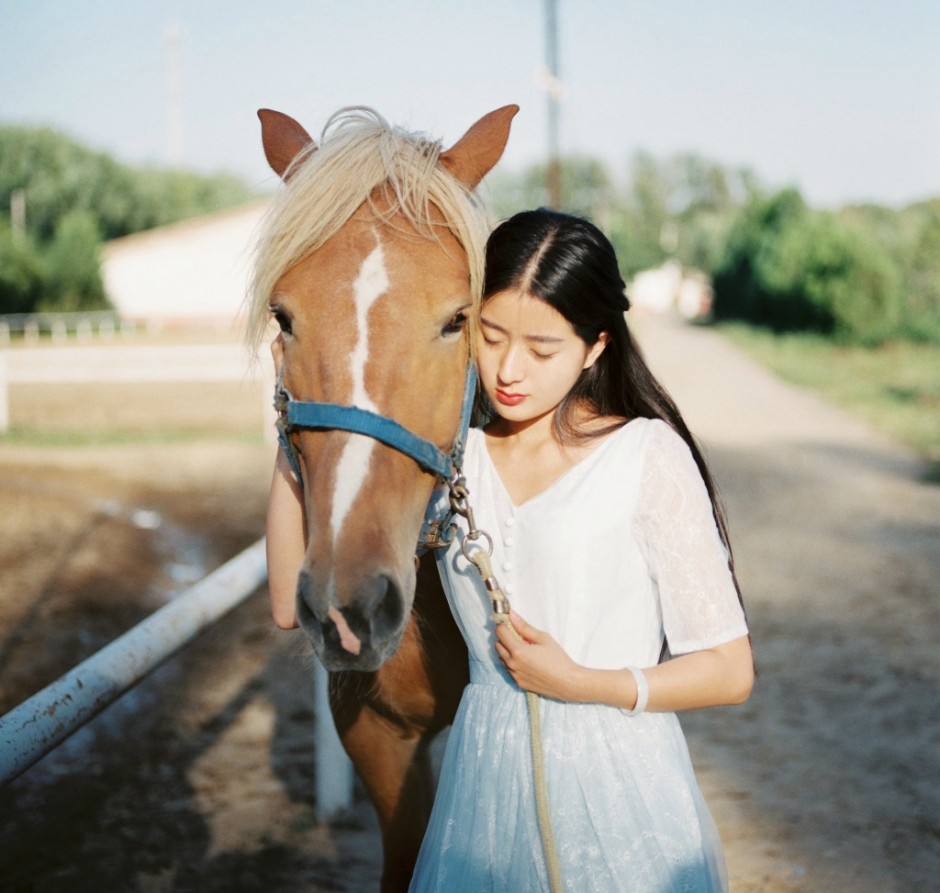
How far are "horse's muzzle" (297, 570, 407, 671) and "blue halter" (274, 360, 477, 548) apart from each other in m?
0.22

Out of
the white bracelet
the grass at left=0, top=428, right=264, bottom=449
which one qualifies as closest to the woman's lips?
the white bracelet

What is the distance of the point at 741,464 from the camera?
10492 millimetres

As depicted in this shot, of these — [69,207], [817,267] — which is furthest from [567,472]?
[69,207]

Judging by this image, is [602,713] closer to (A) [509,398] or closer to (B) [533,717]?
(B) [533,717]

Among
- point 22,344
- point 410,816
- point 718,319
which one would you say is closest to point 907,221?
point 718,319

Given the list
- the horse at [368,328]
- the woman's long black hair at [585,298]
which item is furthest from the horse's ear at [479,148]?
the woman's long black hair at [585,298]

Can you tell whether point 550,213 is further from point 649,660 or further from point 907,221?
point 907,221

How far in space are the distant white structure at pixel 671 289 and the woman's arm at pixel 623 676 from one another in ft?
246

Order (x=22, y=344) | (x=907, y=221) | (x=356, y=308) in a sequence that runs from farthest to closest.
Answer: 1. (x=907, y=221)
2. (x=22, y=344)
3. (x=356, y=308)

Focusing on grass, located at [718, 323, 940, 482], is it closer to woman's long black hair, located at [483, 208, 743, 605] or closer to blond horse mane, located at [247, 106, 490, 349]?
woman's long black hair, located at [483, 208, 743, 605]

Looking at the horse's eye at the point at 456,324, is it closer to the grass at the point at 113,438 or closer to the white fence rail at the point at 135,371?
the white fence rail at the point at 135,371

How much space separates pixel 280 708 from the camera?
446 centimetres

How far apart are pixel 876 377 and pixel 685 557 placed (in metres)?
19.0

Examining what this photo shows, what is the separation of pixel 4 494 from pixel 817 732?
618 centimetres
